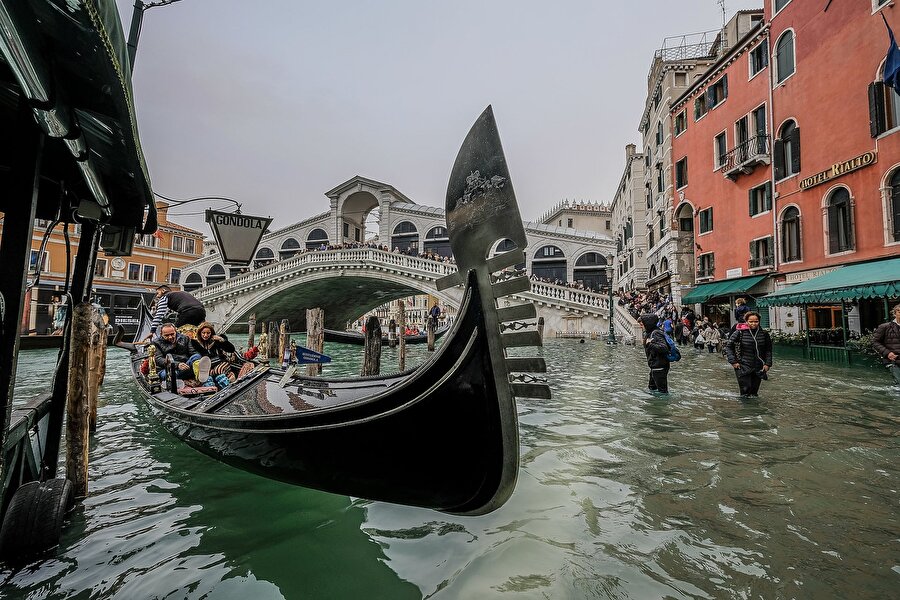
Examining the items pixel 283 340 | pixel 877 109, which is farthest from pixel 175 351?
pixel 877 109

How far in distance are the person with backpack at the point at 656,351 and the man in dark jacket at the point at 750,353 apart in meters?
0.64

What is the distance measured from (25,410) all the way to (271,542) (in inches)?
61.9

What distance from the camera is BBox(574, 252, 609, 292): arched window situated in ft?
76.7

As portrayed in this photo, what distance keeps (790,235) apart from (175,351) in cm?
1209

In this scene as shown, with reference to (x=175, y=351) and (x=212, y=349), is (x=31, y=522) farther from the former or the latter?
(x=212, y=349)

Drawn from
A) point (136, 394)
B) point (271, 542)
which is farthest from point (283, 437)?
point (136, 394)

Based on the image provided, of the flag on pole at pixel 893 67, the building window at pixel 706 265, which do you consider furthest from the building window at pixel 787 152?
the building window at pixel 706 265

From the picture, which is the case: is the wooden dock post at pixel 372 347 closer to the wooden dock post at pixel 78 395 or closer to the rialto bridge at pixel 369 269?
the wooden dock post at pixel 78 395

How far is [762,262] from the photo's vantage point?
35.3ft

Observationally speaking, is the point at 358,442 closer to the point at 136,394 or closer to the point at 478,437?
the point at 478,437

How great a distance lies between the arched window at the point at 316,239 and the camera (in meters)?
26.3

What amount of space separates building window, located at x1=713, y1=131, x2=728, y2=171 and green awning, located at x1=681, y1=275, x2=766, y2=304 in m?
3.28

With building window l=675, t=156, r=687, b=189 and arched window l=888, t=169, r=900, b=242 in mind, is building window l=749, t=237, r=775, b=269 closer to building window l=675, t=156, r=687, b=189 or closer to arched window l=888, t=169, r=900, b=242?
arched window l=888, t=169, r=900, b=242

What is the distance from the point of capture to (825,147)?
906 cm
